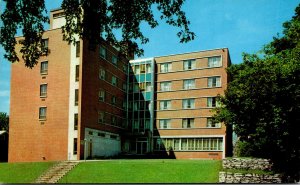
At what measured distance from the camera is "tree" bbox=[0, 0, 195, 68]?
31.0 feet

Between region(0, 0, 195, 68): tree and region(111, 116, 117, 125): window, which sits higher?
region(0, 0, 195, 68): tree

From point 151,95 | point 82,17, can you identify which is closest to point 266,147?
point 82,17

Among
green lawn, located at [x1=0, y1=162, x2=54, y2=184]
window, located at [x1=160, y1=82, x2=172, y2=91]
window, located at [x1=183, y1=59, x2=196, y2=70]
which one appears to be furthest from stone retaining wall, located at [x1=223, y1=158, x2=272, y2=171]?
window, located at [x1=160, y1=82, x2=172, y2=91]

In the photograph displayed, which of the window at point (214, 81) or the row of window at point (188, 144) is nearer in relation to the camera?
the row of window at point (188, 144)

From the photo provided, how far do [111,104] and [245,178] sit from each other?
2197 centimetres

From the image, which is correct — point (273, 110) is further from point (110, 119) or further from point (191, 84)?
point (191, 84)

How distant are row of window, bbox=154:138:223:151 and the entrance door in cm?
122

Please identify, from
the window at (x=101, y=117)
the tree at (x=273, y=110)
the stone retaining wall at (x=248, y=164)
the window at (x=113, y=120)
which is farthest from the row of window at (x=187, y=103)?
the tree at (x=273, y=110)

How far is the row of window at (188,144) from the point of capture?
4166 cm

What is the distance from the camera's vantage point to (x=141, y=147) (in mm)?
45469

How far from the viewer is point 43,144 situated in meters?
34.9

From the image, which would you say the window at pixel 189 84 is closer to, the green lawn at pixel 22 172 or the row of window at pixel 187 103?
the row of window at pixel 187 103

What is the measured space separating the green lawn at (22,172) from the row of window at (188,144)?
17.6 m

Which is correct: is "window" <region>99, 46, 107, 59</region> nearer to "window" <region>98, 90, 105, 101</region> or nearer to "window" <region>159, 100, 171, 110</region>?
"window" <region>98, 90, 105, 101</region>
